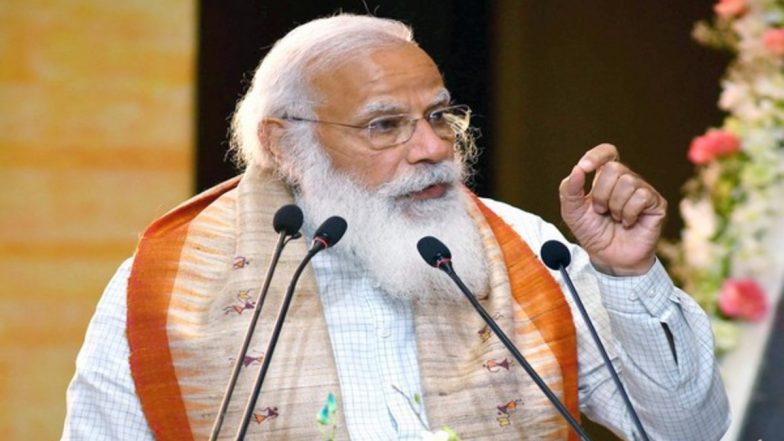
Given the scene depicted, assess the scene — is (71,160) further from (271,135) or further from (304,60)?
(304,60)

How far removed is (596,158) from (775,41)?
73 cm

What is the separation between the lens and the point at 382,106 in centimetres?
413

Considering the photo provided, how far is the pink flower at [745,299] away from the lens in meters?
4.02

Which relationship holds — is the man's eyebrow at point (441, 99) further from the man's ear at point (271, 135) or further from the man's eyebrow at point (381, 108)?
the man's ear at point (271, 135)

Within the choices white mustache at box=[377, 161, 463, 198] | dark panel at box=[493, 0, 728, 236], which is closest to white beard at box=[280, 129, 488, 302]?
white mustache at box=[377, 161, 463, 198]

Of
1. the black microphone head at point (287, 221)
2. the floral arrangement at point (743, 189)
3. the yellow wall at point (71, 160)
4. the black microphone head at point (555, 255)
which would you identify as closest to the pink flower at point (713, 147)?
the floral arrangement at point (743, 189)

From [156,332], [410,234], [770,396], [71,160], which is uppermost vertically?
[410,234]

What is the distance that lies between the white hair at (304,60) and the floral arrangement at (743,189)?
855mm

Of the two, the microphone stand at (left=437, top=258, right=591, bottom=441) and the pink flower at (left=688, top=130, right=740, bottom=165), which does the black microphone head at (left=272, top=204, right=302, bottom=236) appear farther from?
the pink flower at (left=688, top=130, right=740, bottom=165)

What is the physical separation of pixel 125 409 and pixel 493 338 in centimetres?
90

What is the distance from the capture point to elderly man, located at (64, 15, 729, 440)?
3883 mm

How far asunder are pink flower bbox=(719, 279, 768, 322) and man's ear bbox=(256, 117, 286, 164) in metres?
1.21

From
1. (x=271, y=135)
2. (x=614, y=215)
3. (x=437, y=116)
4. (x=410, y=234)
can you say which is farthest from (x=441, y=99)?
(x=614, y=215)

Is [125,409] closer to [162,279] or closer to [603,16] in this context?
[162,279]
